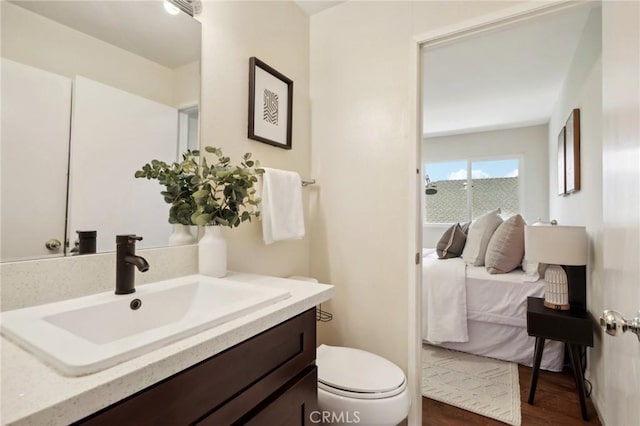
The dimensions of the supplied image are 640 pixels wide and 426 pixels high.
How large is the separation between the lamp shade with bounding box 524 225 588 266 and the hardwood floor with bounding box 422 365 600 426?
34.4 inches

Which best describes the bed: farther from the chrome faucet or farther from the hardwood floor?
the chrome faucet

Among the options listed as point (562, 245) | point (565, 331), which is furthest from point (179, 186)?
point (565, 331)

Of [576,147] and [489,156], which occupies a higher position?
[489,156]

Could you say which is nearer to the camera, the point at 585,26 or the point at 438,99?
the point at 585,26

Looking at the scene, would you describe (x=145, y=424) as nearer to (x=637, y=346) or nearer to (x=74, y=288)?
(x=74, y=288)

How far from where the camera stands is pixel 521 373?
2.24 meters

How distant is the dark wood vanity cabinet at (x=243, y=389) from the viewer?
1.73 feet

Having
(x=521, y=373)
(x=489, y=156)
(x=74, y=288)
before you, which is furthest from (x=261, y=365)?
(x=489, y=156)

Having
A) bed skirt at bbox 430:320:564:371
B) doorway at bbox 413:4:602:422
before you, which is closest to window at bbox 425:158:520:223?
doorway at bbox 413:4:602:422

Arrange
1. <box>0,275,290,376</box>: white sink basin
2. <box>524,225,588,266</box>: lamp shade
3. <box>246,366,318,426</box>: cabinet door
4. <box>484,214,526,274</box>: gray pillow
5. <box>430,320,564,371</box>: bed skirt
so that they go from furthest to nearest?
<box>484,214,526,274</box>: gray pillow
<box>430,320,564,371</box>: bed skirt
<box>524,225,588,266</box>: lamp shade
<box>246,366,318,426</box>: cabinet door
<box>0,275,290,376</box>: white sink basin

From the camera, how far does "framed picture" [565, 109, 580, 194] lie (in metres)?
2.35

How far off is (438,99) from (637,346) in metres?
3.42

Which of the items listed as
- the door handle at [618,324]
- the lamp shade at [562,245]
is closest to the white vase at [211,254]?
the door handle at [618,324]

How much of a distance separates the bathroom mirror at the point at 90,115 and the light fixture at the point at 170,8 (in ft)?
0.04
